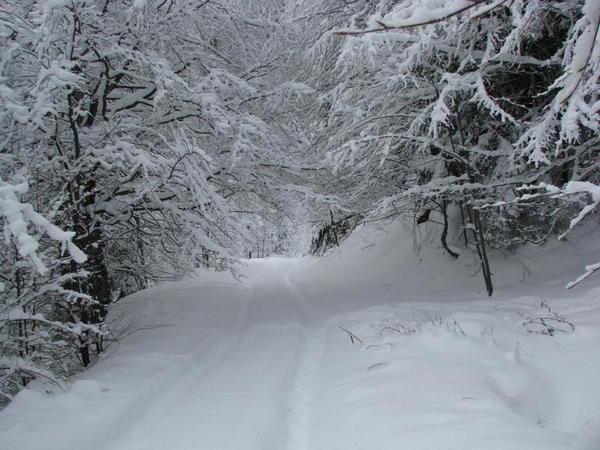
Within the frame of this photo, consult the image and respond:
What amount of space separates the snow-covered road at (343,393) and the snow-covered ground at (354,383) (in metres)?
0.02

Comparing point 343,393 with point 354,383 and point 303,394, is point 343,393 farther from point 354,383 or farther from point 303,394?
point 303,394

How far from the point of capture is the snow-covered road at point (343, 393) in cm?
335

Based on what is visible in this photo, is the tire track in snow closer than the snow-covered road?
No

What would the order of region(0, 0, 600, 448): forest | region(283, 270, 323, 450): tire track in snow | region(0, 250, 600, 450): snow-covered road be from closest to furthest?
region(0, 250, 600, 450): snow-covered road → region(283, 270, 323, 450): tire track in snow → region(0, 0, 600, 448): forest

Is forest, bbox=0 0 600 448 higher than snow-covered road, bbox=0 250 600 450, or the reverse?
forest, bbox=0 0 600 448

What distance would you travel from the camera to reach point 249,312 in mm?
10047

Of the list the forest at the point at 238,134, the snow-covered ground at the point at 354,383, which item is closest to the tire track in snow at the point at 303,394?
the snow-covered ground at the point at 354,383

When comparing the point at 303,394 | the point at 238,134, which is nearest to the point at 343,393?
the point at 303,394

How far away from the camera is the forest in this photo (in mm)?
5641

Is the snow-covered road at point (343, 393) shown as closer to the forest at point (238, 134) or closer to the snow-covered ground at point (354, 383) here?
the snow-covered ground at point (354, 383)

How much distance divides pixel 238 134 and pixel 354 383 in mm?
4446

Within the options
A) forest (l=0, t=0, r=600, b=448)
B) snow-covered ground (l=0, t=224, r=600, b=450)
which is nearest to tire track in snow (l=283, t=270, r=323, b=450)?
snow-covered ground (l=0, t=224, r=600, b=450)

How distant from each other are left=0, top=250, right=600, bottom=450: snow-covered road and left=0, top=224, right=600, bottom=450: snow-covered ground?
0.05ft

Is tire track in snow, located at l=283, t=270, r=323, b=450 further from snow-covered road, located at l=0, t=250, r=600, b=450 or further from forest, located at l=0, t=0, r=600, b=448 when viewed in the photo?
forest, located at l=0, t=0, r=600, b=448
